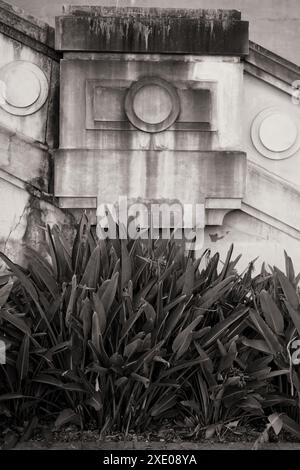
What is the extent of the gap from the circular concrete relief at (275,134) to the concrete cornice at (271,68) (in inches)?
8.8

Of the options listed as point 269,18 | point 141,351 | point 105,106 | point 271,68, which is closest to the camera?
point 141,351

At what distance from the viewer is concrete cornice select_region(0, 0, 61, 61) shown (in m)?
5.11

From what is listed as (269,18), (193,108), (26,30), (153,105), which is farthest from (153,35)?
(269,18)

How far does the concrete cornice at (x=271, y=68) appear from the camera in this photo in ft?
17.5

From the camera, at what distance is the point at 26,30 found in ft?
16.8

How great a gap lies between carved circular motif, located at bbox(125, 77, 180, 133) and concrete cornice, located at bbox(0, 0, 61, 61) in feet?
2.44

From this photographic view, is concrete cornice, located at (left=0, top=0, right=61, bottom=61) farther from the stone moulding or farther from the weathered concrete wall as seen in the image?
the stone moulding

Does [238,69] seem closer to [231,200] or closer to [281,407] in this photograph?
[231,200]

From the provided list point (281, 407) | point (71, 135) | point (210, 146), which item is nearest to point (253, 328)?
point (281, 407)

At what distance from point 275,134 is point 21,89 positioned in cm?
206

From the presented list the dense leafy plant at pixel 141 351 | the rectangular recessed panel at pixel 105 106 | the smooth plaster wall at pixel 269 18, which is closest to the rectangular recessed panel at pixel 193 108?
the rectangular recessed panel at pixel 105 106

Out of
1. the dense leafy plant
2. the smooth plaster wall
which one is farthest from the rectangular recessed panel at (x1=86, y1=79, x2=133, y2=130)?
the smooth plaster wall

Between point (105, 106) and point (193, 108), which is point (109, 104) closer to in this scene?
point (105, 106)

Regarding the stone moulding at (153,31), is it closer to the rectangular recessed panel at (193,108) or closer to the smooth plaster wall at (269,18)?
the rectangular recessed panel at (193,108)
